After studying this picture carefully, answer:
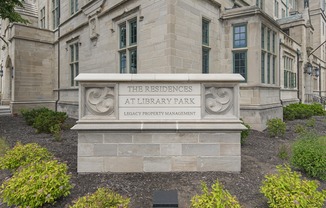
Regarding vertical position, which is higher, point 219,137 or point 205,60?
point 205,60

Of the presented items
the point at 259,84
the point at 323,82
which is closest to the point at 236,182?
the point at 259,84

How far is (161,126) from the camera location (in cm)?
436

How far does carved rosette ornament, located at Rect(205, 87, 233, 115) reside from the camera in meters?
4.41

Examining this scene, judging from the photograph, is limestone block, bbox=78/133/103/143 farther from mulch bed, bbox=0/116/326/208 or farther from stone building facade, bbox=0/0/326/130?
stone building facade, bbox=0/0/326/130

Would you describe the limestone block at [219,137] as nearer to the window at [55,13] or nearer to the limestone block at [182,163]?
the limestone block at [182,163]

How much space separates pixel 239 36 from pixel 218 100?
7.02 m

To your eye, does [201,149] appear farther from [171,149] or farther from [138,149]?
[138,149]

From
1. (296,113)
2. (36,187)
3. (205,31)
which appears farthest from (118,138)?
(296,113)

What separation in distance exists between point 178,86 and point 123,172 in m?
2.28

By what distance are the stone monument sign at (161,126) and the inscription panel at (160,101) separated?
2cm

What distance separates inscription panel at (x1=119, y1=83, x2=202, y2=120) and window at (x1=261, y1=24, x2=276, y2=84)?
7062mm

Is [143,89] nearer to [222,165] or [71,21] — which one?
[222,165]

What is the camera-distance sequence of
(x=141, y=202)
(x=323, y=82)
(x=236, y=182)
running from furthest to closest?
(x=323, y=82) < (x=236, y=182) < (x=141, y=202)

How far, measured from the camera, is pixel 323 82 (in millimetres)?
35000
